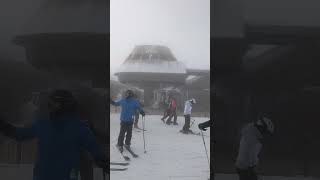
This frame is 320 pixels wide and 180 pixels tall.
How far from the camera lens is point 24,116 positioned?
1953 mm

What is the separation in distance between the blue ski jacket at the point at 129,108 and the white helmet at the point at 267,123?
0.67m

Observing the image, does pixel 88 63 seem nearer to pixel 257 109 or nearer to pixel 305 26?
pixel 257 109

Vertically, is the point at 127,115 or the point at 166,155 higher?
the point at 127,115

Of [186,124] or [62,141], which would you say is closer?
[186,124]

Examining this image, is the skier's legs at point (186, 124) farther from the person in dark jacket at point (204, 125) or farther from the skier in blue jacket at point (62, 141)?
the skier in blue jacket at point (62, 141)

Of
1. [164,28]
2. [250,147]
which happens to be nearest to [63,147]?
[164,28]

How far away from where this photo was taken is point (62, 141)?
1861 millimetres

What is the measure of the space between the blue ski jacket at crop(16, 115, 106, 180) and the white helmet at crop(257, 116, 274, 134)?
34.6 inches

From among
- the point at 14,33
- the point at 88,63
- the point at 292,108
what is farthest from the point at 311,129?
the point at 14,33

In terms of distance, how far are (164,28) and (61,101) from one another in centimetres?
→ 68

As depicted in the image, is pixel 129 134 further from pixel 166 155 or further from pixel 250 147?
pixel 250 147

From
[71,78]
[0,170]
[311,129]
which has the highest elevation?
[71,78]

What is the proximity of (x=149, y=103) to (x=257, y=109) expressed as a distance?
1.99 feet

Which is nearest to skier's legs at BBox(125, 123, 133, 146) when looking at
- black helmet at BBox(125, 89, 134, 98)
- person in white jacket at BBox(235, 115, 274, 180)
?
black helmet at BBox(125, 89, 134, 98)
